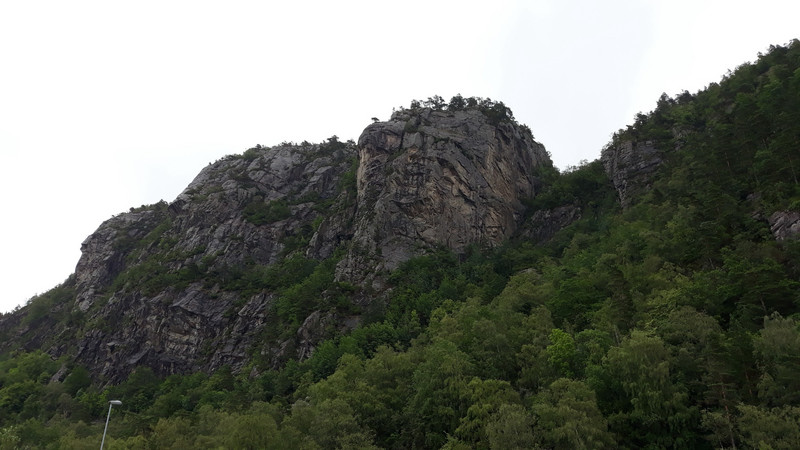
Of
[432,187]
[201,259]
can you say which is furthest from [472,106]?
[201,259]

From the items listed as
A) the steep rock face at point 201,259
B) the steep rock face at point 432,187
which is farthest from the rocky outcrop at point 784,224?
the steep rock face at point 201,259

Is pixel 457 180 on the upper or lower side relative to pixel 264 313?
upper

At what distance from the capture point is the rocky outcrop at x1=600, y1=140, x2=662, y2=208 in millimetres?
82000

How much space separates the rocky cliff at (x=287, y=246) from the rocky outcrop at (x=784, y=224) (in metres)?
46.9

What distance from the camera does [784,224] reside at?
139 feet

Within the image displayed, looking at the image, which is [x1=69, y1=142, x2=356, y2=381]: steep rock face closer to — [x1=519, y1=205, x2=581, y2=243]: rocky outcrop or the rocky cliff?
the rocky cliff

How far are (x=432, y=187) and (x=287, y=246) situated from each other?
31.3 metres

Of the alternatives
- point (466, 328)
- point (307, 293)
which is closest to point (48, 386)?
point (307, 293)

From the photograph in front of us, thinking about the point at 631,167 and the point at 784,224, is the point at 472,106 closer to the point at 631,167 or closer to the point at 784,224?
the point at 631,167

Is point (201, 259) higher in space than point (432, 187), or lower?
lower

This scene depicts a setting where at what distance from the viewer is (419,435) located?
3744 cm

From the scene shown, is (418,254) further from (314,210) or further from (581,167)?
(581,167)

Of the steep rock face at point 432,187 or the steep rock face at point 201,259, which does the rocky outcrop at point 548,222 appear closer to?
the steep rock face at point 432,187

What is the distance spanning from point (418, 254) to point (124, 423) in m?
45.0
